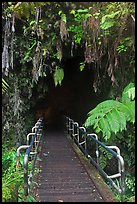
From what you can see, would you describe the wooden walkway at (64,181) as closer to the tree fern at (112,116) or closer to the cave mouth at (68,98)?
the tree fern at (112,116)

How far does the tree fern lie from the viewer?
4.74 m

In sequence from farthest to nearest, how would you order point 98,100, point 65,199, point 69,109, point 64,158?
point 69,109 < point 98,100 < point 64,158 < point 65,199

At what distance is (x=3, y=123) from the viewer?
866 centimetres

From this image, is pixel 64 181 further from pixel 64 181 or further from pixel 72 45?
pixel 72 45

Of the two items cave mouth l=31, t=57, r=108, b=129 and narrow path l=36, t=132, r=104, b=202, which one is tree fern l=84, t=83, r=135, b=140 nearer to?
narrow path l=36, t=132, r=104, b=202

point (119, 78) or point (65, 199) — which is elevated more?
point (119, 78)

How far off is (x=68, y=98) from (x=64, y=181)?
14.1m

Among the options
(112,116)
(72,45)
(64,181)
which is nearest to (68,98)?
(72,45)

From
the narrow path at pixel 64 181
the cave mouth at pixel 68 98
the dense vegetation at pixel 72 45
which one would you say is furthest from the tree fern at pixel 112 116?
the cave mouth at pixel 68 98

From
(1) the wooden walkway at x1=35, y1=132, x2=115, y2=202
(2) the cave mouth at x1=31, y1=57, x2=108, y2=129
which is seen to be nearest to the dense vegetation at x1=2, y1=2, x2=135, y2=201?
(1) the wooden walkway at x1=35, y1=132, x2=115, y2=202

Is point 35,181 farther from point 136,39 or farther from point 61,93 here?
point 61,93

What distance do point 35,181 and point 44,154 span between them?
234cm

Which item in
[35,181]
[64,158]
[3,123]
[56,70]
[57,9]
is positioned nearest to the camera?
[35,181]

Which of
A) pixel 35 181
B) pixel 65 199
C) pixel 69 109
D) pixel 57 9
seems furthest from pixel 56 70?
pixel 69 109
